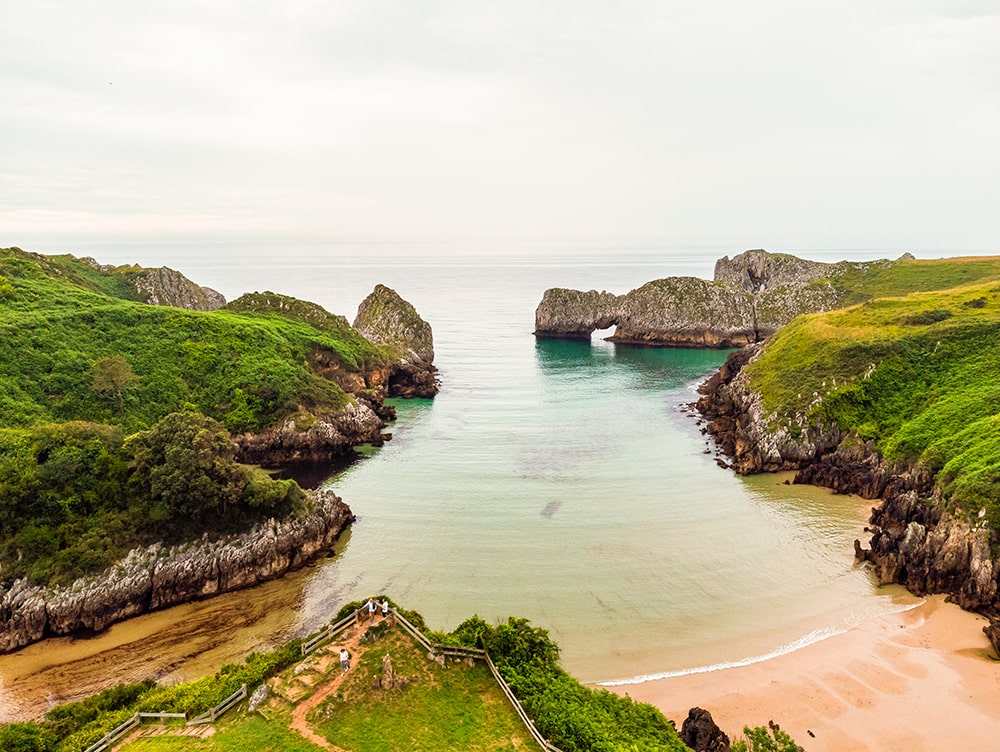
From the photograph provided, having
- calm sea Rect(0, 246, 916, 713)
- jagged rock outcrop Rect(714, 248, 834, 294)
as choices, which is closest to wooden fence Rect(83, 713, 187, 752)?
calm sea Rect(0, 246, 916, 713)

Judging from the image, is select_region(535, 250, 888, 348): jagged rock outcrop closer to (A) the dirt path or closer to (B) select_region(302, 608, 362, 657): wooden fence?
(B) select_region(302, 608, 362, 657): wooden fence

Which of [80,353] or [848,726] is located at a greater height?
[80,353]

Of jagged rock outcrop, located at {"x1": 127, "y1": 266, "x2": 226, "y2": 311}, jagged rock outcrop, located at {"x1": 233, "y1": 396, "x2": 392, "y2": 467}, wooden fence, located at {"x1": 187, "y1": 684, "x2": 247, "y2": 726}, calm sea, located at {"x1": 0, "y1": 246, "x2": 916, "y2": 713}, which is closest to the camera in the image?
wooden fence, located at {"x1": 187, "y1": 684, "x2": 247, "y2": 726}

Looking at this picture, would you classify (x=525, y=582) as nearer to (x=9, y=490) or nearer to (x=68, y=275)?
(x=9, y=490)

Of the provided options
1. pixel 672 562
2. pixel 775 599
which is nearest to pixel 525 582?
pixel 672 562

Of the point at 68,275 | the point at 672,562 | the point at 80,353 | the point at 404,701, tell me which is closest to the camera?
the point at 404,701

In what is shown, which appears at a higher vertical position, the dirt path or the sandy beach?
the dirt path

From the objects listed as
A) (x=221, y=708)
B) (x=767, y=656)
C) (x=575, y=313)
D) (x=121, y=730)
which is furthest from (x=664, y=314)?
(x=121, y=730)
